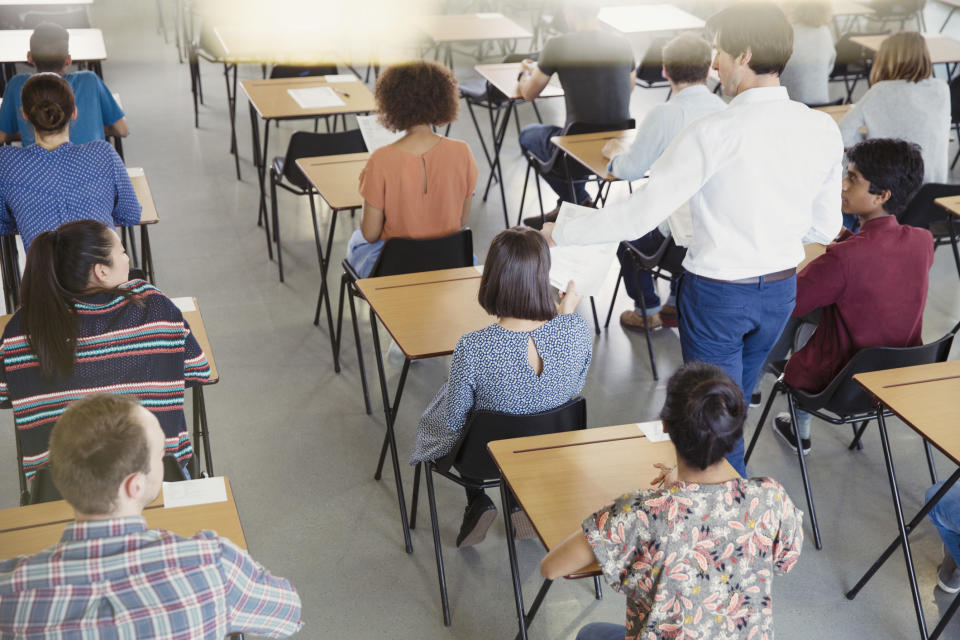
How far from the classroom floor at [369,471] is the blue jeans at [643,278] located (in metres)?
0.17

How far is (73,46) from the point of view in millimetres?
5668

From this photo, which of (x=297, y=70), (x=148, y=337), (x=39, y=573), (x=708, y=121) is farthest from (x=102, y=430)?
(x=297, y=70)

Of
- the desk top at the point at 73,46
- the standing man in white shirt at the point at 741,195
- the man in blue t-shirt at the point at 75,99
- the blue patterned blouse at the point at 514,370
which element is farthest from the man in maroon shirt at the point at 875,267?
the desk top at the point at 73,46

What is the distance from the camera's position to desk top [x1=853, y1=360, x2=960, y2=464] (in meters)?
2.39

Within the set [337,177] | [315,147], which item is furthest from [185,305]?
[315,147]

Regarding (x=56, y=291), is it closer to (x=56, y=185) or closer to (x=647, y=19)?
(x=56, y=185)

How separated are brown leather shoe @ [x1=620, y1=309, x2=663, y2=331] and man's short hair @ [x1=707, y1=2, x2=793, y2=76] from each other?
6.54 feet

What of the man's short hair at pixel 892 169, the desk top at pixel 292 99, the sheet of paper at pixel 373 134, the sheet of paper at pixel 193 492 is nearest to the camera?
the sheet of paper at pixel 193 492

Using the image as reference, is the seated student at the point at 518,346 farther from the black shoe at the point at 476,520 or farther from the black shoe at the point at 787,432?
the black shoe at the point at 787,432

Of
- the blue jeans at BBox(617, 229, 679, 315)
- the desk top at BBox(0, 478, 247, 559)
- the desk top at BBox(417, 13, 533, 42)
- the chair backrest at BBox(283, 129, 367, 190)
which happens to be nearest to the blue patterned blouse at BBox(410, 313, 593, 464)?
the desk top at BBox(0, 478, 247, 559)

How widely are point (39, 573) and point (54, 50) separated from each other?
3.49 metres

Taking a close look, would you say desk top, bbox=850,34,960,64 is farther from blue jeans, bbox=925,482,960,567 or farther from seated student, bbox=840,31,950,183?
blue jeans, bbox=925,482,960,567

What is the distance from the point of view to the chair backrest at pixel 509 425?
7.88 feet

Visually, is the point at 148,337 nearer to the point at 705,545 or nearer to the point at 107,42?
the point at 705,545
